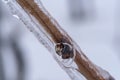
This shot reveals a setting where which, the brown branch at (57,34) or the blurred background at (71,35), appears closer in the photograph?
the brown branch at (57,34)

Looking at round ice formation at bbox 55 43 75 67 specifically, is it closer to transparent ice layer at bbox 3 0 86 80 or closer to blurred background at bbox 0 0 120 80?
transparent ice layer at bbox 3 0 86 80

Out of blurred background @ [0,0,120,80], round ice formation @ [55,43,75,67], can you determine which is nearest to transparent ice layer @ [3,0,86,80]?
round ice formation @ [55,43,75,67]

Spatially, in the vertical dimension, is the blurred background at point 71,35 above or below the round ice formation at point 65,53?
below

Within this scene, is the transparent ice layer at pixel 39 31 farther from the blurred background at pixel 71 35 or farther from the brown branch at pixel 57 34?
the blurred background at pixel 71 35

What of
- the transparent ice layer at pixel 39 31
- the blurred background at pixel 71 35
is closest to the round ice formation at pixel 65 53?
the transparent ice layer at pixel 39 31

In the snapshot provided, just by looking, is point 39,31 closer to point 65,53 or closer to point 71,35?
point 65,53

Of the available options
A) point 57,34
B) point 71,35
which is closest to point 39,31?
point 57,34
